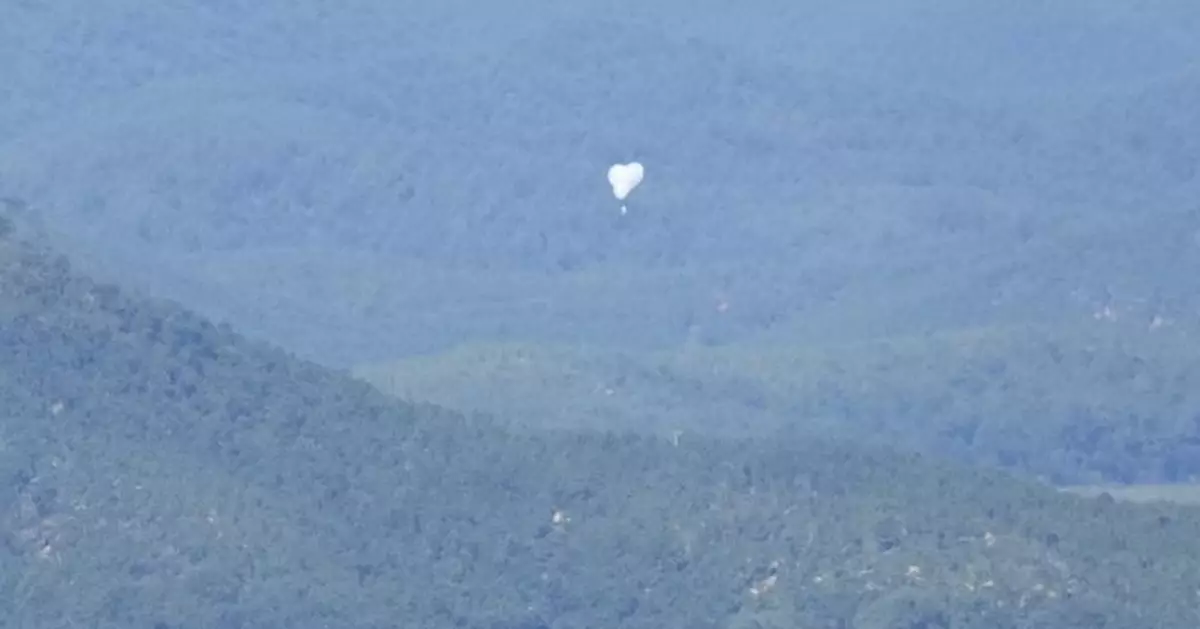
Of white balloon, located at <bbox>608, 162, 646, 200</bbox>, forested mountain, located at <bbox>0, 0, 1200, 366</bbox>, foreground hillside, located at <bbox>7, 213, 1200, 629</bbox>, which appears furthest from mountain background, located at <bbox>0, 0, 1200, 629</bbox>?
white balloon, located at <bbox>608, 162, 646, 200</bbox>

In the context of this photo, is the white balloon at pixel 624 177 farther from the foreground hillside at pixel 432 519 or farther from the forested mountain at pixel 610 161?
the foreground hillside at pixel 432 519

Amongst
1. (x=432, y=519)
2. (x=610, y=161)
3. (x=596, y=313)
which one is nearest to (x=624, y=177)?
(x=610, y=161)

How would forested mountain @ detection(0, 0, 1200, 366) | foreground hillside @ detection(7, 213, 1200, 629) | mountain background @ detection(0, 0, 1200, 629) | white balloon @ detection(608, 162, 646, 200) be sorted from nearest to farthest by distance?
foreground hillside @ detection(7, 213, 1200, 629)
mountain background @ detection(0, 0, 1200, 629)
forested mountain @ detection(0, 0, 1200, 366)
white balloon @ detection(608, 162, 646, 200)

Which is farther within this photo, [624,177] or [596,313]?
[624,177]

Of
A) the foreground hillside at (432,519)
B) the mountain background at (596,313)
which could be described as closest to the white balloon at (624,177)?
the mountain background at (596,313)

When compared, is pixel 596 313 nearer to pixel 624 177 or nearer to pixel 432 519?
pixel 624 177

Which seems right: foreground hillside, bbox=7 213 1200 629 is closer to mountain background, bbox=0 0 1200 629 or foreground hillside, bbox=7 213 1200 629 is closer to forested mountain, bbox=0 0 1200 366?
mountain background, bbox=0 0 1200 629
